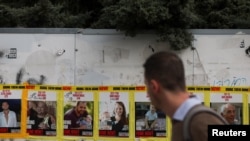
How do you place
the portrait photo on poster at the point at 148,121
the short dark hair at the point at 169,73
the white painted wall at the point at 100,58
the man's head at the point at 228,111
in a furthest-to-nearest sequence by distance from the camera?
1. the white painted wall at the point at 100,58
2. the portrait photo on poster at the point at 148,121
3. the man's head at the point at 228,111
4. the short dark hair at the point at 169,73

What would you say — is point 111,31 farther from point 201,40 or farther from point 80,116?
point 80,116

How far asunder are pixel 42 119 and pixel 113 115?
119 cm

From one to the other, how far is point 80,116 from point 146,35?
4.44 m

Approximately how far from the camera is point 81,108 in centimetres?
809

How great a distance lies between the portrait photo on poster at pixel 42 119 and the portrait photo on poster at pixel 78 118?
22cm

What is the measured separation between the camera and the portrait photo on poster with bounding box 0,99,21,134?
26.8 feet

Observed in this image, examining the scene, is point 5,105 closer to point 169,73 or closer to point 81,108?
point 81,108

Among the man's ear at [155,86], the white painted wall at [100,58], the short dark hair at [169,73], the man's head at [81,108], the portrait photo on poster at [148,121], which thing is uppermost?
the white painted wall at [100,58]

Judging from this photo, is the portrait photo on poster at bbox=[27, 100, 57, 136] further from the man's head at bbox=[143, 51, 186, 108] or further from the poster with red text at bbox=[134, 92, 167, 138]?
the man's head at bbox=[143, 51, 186, 108]

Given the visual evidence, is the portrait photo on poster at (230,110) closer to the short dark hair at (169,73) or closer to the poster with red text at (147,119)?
the poster with red text at (147,119)

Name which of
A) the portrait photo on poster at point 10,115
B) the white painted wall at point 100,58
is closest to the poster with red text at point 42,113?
the portrait photo on poster at point 10,115

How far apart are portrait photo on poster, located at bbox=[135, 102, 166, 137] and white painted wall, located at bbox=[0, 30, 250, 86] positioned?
3.78 meters

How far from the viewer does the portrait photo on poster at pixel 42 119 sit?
814cm

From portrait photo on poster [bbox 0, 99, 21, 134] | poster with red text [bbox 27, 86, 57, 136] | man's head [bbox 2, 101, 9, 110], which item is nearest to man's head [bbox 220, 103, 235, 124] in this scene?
poster with red text [bbox 27, 86, 57, 136]
